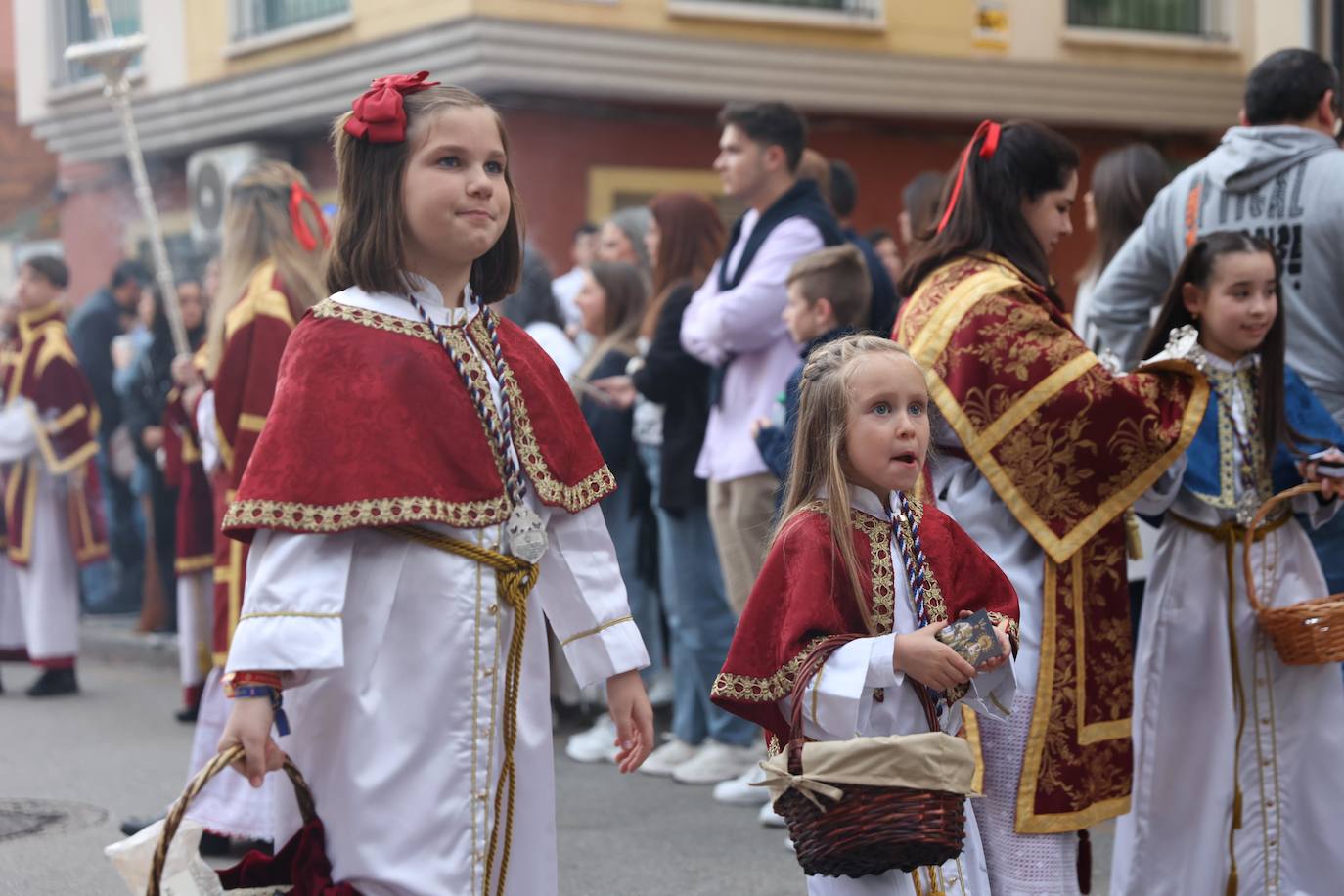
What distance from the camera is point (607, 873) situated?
5684mm

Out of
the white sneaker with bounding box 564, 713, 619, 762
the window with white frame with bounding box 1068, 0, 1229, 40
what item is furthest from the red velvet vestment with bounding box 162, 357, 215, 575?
the window with white frame with bounding box 1068, 0, 1229, 40

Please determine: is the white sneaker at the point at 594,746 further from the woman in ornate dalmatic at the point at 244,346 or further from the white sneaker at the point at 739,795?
the woman in ornate dalmatic at the point at 244,346

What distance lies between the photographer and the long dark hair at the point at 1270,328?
4793 mm

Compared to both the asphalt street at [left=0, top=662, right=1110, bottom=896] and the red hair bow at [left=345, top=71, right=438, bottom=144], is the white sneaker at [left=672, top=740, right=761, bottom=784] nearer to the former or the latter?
the asphalt street at [left=0, top=662, right=1110, bottom=896]

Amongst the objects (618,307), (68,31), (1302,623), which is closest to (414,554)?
(1302,623)

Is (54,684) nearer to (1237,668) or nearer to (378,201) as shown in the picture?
(1237,668)

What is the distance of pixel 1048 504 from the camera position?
4.43 m

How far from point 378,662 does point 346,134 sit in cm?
99

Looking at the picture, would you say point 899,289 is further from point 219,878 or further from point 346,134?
point 219,878

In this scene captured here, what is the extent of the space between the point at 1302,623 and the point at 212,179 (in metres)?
13.0

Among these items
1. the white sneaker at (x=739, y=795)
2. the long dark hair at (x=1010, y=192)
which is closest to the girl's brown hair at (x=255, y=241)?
the white sneaker at (x=739, y=795)

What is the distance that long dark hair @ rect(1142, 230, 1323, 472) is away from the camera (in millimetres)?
4793

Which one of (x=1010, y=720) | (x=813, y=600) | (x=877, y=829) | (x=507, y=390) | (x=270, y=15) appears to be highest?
(x=270, y=15)

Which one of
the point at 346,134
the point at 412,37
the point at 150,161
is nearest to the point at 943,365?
the point at 346,134
